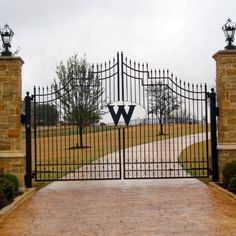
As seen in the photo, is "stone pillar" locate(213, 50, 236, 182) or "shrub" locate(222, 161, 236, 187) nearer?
"shrub" locate(222, 161, 236, 187)

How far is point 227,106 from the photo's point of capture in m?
12.6

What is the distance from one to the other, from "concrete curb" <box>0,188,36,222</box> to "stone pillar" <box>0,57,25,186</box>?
0.46m

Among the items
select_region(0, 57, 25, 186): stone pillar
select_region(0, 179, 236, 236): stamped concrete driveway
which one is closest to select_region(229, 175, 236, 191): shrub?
select_region(0, 179, 236, 236): stamped concrete driveway

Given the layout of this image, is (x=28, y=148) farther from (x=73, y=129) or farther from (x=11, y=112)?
(x=73, y=129)

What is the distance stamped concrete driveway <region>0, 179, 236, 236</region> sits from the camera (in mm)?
7391

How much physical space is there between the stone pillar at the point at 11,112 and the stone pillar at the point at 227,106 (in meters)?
5.25

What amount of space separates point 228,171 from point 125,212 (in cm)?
370

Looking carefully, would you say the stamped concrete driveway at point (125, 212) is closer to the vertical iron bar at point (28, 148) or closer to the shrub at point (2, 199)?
the shrub at point (2, 199)

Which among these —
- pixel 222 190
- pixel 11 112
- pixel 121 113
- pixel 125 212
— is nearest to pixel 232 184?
pixel 222 190

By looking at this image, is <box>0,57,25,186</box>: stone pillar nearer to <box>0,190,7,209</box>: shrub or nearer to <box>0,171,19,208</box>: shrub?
<box>0,171,19,208</box>: shrub

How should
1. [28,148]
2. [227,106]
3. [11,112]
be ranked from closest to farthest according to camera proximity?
[11,112], [227,106], [28,148]

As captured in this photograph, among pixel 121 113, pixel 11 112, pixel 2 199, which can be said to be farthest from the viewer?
pixel 121 113

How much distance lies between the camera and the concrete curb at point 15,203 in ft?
29.0

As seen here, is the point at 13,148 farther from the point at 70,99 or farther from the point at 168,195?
the point at 70,99
